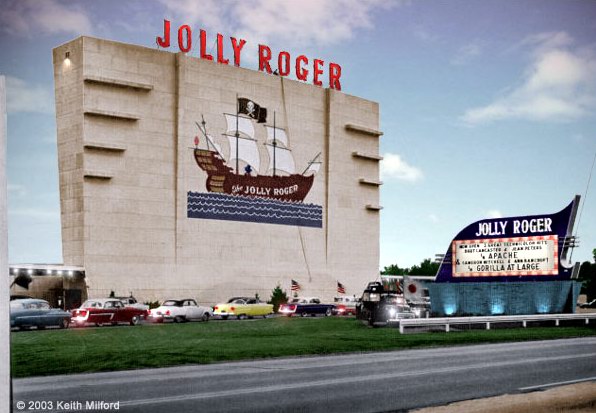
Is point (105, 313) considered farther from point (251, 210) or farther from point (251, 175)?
point (251, 175)

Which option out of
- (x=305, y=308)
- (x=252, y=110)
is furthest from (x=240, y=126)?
(x=305, y=308)

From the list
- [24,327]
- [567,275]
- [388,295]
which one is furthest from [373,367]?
[567,275]

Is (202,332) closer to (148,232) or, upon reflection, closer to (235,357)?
(235,357)

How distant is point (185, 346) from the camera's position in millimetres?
27562

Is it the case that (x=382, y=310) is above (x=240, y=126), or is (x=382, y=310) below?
below

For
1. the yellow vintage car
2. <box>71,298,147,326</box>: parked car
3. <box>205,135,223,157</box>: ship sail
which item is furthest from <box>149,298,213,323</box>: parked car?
<box>205,135,223,157</box>: ship sail

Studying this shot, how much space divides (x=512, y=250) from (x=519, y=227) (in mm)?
1599

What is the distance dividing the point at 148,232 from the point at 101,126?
10080mm

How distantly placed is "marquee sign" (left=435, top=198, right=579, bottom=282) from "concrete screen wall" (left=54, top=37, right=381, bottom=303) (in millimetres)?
26114

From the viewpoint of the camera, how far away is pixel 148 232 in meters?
66.9

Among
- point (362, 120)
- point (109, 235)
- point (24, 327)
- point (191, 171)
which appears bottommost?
point (24, 327)

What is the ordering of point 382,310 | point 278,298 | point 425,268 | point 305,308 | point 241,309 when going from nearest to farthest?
1. point 382,310
2. point 241,309
3. point 305,308
4. point 278,298
5. point 425,268

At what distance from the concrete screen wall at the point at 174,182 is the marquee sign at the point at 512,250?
26114mm

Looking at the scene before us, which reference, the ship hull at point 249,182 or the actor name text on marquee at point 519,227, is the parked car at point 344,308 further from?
the ship hull at point 249,182
